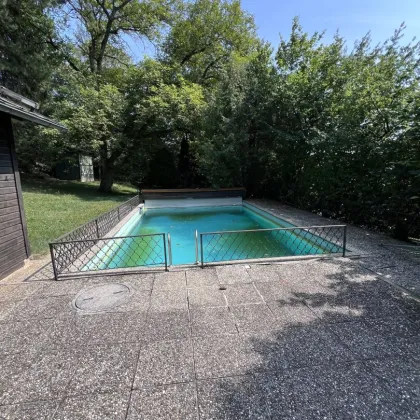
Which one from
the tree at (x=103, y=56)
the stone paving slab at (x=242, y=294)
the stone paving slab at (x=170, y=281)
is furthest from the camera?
the tree at (x=103, y=56)

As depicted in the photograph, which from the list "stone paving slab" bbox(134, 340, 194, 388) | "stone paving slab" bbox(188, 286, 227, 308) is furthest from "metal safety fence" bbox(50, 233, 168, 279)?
"stone paving slab" bbox(134, 340, 194, 388)

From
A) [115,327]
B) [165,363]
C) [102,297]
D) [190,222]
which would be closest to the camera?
[165,363]

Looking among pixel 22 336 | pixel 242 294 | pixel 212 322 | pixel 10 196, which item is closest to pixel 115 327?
pixel 22 336

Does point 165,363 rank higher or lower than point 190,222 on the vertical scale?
higher

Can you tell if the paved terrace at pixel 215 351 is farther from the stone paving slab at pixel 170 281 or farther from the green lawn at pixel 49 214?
the green lawn at pixel 49 214

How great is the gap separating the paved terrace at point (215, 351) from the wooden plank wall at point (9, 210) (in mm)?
726

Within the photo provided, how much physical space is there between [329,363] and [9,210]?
4591 mm

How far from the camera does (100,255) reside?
4.78 meters

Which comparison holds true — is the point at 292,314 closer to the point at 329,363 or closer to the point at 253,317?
the point at 253,317

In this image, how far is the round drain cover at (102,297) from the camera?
2.84 m

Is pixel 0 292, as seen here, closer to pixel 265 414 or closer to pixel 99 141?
pixel 265 414

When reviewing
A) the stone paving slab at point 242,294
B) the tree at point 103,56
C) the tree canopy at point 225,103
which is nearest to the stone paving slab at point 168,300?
the stone paving slab at point 242,294

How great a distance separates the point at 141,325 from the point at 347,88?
9813mm

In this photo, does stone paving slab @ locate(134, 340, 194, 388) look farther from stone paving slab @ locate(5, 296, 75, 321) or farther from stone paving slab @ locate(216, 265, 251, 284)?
stone paving slab @ locate(216, 265, 251, 284)
